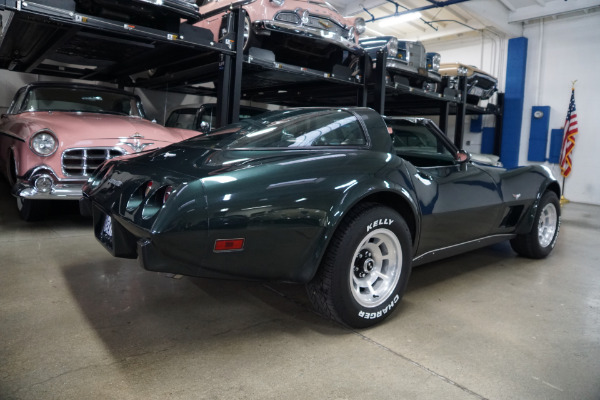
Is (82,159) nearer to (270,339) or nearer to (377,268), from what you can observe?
(270,339)

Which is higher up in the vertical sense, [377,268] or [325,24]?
[325,24]

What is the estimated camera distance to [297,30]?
15.7 feet

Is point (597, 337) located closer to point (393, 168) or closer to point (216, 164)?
point (393, 168)

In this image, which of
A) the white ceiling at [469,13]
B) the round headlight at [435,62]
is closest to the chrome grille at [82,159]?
the round headlight at [435,62]

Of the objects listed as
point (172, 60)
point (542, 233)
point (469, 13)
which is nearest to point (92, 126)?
point (172, 60)

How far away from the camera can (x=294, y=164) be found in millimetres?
1944

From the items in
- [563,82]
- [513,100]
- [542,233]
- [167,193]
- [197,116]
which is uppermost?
[563,82]

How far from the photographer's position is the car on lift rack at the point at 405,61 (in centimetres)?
621

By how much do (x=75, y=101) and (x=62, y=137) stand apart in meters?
1.19

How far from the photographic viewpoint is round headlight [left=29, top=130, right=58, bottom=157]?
3.77 meters

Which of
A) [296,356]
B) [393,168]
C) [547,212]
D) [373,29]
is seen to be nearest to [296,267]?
[296,356]

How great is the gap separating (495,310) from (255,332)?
1.48 metres

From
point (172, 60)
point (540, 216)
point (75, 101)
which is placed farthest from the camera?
point (172, 60)

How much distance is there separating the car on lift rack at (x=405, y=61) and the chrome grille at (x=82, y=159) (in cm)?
394
